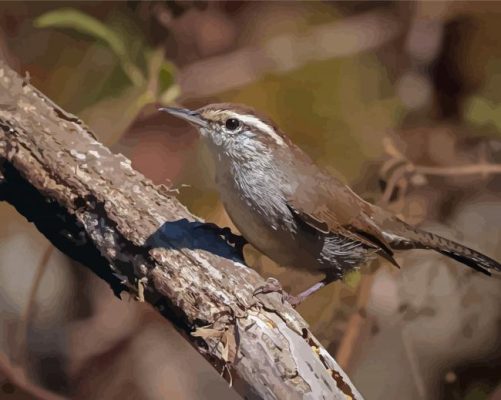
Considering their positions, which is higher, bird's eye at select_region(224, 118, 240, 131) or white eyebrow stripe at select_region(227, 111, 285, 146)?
white eyebrow stripe at select_region(227, 111, 285, 146)

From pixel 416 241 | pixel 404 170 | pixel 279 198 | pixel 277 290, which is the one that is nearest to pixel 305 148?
pixel 404 170

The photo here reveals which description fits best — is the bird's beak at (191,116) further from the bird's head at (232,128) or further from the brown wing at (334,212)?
the brown wing at (334,212)

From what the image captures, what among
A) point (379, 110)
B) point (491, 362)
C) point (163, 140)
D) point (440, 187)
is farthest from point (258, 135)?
point (491, 362)

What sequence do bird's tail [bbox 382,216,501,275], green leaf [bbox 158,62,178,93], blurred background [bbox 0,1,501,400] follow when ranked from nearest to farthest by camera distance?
bird's tail [bbox 382,216,501,275] < blurred background [bbox 0,1,501,400] < green leaf [bbox 158,62,178,93]

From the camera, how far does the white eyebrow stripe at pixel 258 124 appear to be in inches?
59.7

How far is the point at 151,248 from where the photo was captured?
143 centimetres

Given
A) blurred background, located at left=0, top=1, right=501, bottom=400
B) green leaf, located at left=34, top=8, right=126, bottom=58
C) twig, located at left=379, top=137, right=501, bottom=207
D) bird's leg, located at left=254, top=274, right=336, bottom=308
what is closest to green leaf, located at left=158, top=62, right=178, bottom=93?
blurred background, located at left=0, top=1, right=501, bottom=400

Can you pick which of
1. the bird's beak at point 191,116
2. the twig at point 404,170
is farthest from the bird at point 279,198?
the twig at point 404,170

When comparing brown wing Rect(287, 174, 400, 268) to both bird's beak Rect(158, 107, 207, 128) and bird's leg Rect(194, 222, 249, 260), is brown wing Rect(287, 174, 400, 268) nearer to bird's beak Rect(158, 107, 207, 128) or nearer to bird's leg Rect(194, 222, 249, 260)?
bird's leg Rect(194, 222, 249, 260)

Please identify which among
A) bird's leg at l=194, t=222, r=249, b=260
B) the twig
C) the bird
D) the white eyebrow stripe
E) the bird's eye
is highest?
the twig

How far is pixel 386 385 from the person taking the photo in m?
1.98

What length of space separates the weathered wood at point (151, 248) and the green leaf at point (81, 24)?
39 cm

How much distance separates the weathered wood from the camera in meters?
1.36

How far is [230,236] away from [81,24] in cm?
78
